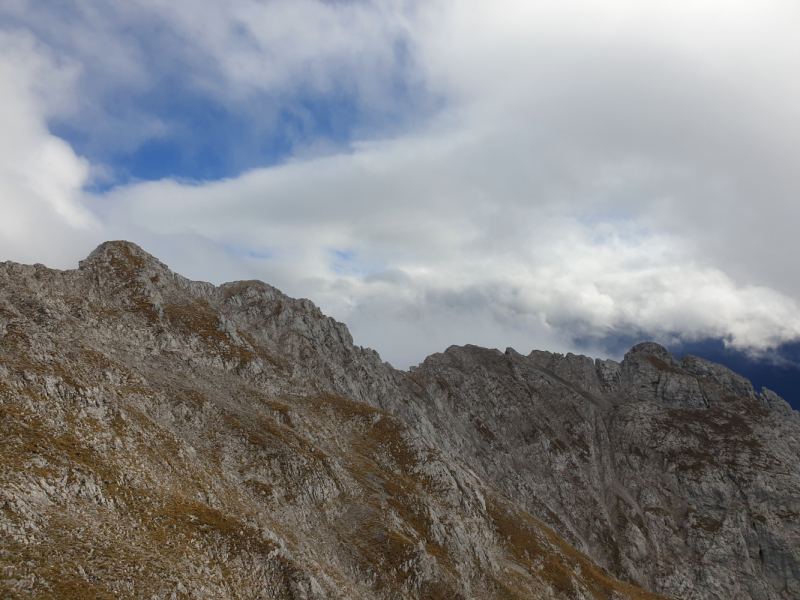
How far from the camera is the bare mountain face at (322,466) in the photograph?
42781 millimetres

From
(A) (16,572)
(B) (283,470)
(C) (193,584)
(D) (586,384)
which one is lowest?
(C) (193,584)

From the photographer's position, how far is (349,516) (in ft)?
224

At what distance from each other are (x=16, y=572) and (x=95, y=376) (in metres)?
39.8

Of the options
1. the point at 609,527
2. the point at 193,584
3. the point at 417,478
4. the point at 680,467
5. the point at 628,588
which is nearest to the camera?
the point at 193,584

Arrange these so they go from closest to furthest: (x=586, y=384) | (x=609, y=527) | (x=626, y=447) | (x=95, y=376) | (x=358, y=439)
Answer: (x=95, y=376)
(x=358, y=439)
(x=609, y=527)
(x=626, y=447)
(x=586, y=384)

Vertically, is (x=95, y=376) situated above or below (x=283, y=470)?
above

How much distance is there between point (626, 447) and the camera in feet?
530

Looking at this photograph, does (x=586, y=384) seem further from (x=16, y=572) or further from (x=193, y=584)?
(x=16, y=572)

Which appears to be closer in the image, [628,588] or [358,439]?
[358,439]

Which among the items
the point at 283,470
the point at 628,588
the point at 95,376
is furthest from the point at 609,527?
the point at 95,376

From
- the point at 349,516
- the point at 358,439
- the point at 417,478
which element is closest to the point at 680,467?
the point at 417,478

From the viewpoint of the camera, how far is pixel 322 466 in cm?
7288

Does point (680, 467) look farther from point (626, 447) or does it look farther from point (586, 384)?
point (586, 384)

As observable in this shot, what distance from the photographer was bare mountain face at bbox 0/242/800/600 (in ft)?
140
